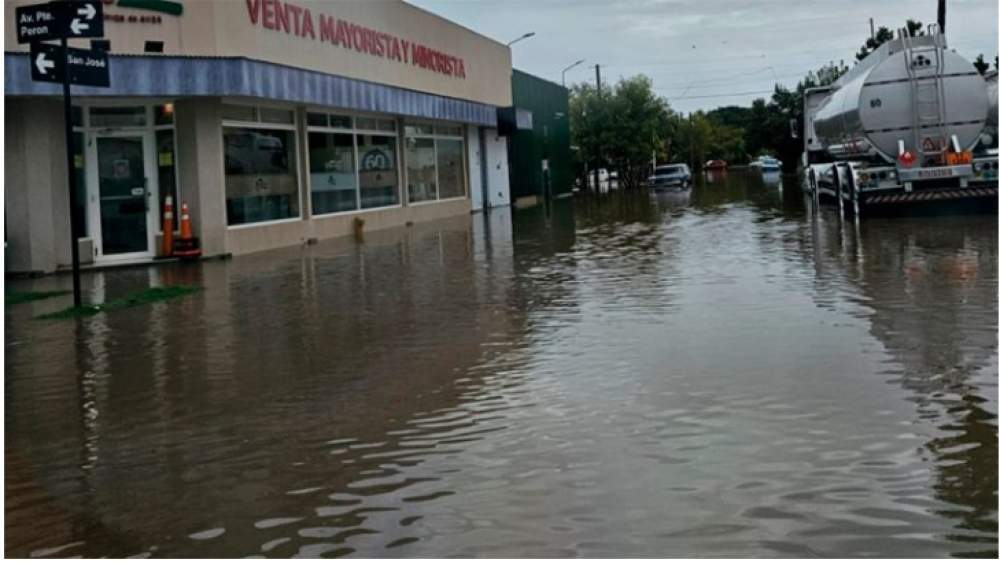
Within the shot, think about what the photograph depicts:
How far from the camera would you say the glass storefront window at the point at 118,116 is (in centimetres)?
2120

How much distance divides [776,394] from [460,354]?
3134mm

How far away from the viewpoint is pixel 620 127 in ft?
241

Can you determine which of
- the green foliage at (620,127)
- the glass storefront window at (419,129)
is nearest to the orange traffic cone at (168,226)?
the glass storefront window at (419,129)

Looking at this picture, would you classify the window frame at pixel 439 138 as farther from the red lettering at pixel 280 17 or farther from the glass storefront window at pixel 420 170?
the red lettering at pixel 280 17

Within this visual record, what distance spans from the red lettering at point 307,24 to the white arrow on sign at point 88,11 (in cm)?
1290

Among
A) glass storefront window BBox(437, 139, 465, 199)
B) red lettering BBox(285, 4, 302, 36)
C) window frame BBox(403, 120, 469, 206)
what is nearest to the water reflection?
red lettering BBox(285, 4, 302, 36)

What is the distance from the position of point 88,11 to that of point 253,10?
10.3 m

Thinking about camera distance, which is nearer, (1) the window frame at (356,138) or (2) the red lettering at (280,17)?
(2) the red lettering at (280,17)

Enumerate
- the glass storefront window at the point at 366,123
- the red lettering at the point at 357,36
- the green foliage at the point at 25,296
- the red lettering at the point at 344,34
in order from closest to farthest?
1. the green foliage at the point at 25,296
2. the red lettering at the point at 344,34
3. the red lettering at the point at 357,36
4. the glass storefront window at the point at 366,123

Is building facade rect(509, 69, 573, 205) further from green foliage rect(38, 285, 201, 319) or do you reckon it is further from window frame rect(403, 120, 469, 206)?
green foliage rect(38, 285, 201, 319)

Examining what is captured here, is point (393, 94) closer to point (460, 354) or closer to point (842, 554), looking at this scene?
point (460, 354)

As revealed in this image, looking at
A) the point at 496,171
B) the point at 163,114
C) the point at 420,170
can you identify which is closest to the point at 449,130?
the point at 420,170

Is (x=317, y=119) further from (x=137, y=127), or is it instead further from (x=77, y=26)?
(x=77, y=26)

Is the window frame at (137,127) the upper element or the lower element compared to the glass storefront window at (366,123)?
lower
